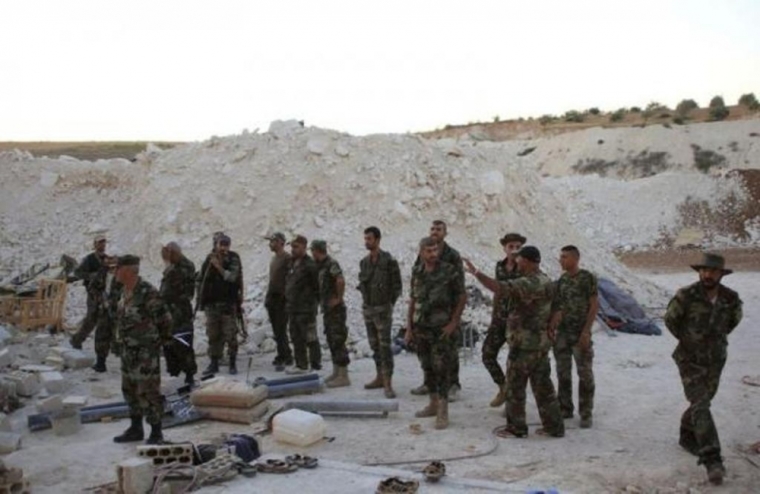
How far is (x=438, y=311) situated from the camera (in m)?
6.70

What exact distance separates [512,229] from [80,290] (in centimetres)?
918

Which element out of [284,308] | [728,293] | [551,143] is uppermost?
[551,143]

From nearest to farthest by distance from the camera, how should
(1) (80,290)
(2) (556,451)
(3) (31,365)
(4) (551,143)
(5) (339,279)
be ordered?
(2) (556,451) < (5) (339,279) < (3) (31,365) < (1) (80,290) < (4) (551,143)

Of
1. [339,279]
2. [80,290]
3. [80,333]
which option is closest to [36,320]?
[80,333]

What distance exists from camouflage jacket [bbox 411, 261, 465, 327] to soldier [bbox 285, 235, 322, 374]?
8.30ft

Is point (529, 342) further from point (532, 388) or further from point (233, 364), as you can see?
point (233, 364)

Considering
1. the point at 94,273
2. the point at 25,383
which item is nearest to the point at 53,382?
the point at 25,383

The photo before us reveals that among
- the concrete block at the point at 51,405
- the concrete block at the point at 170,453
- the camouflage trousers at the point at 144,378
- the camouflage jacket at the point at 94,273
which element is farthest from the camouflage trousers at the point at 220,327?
the concrete block at the point at 170,453

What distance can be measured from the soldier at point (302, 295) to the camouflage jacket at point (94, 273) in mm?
2509

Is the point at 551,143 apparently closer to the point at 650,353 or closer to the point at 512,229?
the point at 512,229

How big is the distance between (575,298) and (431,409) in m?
1.78

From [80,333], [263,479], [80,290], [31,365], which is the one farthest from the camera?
[80,290]

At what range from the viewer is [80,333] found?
10117mm

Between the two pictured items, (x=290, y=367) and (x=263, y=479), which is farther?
(x=290, y=367)
